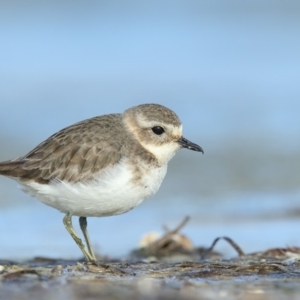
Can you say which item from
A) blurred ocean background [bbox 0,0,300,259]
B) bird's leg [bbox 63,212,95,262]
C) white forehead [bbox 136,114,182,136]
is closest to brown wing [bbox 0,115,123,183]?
white forehead [bbox 136,114,182,136]

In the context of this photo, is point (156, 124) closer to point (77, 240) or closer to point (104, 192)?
point (104, 192)

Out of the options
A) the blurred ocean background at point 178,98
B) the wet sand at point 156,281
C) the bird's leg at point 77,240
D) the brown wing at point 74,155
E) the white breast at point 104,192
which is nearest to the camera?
the wet sand at point 156,281

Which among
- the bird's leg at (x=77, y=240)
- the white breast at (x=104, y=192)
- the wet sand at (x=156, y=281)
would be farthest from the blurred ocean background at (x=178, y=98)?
the wet sand at (x=156, y=281)

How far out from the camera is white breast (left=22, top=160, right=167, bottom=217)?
6480mm

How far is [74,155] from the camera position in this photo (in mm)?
6750

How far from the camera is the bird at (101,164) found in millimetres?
6531

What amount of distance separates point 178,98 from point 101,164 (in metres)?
8.79

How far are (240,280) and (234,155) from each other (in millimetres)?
6984

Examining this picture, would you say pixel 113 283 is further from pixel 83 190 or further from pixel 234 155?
pixel 234 155

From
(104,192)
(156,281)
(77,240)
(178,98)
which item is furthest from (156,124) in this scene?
(178,98)

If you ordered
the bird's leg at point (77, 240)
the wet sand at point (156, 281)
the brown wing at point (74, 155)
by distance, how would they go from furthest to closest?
the bird's leg at point (77, 240) < the brown wing at point (74, 155) < the wet sand at point (156, 281)

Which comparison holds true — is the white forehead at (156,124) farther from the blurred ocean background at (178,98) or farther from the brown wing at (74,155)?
the blurred ocean background at (178,98)

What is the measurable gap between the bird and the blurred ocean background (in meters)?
1.18

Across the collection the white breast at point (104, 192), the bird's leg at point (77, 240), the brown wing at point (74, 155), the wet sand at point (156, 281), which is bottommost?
the wet sand at point (156, 281)
